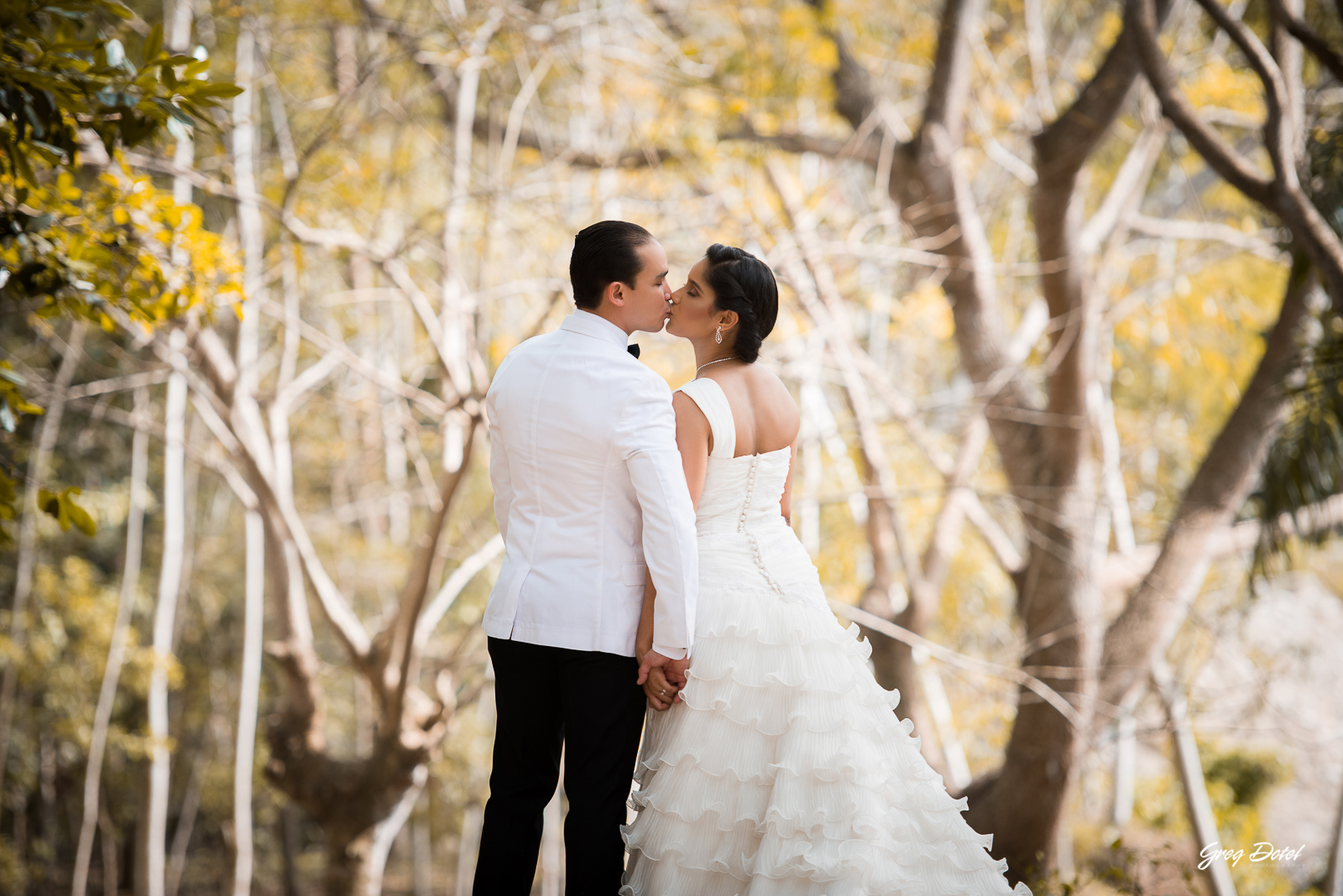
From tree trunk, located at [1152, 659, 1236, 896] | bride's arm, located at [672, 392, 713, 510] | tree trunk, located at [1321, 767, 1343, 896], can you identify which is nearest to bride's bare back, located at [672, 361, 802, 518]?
bride's arm, located at [672, 392, 713, 510]

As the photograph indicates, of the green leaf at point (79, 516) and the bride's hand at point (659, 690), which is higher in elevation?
the green leaf at point (79, 516)

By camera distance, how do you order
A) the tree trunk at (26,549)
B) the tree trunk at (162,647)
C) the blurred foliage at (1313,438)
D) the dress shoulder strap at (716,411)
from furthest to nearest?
1. the tree trunk at (26,549)
2. the tree trunk at (162,647)
3. the blurred foliage at (1313,438)
4. the dress shoulder strap at (716,411)

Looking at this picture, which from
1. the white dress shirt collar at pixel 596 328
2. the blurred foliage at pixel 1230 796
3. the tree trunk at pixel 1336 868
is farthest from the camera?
the blurred foliage at pixel 1230 796

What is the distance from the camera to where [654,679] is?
175 centimetres

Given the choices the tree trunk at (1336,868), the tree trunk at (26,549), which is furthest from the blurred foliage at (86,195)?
the tree trunk at (1336,868)

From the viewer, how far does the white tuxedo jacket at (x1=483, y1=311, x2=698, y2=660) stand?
1669 mm

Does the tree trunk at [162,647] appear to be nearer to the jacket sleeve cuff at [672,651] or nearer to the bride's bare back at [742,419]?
the bride's bare back at [742,419]

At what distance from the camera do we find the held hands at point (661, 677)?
5.66 feet

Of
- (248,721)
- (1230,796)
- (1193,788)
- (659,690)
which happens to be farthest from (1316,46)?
(1230,796)

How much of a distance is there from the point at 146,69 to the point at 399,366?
4934mm

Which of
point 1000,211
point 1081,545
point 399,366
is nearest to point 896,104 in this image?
point 1000,211

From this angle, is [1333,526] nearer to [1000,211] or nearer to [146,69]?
[1000,211]

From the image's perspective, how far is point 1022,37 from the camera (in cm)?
557

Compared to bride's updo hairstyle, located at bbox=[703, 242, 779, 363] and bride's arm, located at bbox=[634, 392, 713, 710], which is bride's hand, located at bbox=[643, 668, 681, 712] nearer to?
bride's arm, located at bbox=[634, 392, 713, 710]
